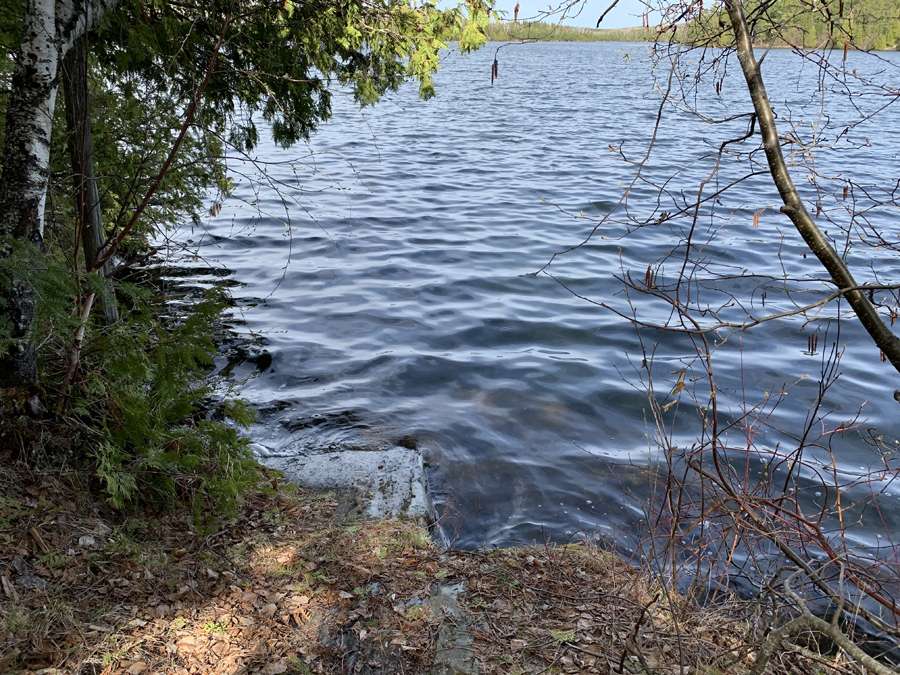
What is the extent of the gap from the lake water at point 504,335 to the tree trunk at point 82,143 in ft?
5.00

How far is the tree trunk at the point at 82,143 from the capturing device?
467 cm

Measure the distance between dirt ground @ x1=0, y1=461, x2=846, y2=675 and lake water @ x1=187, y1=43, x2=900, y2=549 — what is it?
110cm

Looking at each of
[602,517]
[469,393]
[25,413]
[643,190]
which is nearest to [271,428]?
[469,393]

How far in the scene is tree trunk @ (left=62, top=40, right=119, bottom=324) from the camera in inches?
184

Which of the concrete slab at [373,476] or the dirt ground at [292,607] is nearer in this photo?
the dirt ground at [292,607]

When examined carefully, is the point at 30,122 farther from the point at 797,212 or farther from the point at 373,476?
the point at 797,212

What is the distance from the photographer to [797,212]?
2.48 m

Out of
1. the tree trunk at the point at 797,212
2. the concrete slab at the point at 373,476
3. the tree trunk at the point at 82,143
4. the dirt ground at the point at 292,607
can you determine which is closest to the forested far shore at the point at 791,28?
the tree trunk at the point at 797,212

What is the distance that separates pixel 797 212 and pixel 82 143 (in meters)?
4.58

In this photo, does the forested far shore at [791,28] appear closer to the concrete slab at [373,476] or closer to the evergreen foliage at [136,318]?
the evergreen foliage at [136,318]

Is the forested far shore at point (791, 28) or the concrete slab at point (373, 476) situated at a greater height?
the forested far shore at point (791, 28)

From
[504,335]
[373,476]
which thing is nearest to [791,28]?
[373,476]

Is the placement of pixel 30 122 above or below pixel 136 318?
above

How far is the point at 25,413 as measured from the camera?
3783 mm
